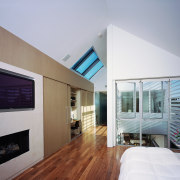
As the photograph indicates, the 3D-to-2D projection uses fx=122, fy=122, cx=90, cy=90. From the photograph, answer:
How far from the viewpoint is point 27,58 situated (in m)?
2.48

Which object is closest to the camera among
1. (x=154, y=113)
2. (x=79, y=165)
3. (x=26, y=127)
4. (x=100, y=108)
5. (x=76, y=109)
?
(x=26, y=127)

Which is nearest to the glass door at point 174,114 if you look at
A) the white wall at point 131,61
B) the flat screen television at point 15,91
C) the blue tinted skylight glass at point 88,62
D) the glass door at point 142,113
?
the glass door at point 142,113

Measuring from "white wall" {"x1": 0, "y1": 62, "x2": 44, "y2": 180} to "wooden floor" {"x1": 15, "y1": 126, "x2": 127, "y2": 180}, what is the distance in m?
0.19

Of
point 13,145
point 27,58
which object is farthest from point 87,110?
point 27,58

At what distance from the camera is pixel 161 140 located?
3.64 metres

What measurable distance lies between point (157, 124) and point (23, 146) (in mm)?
3492

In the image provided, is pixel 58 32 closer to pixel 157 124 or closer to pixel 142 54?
pixel 142 54

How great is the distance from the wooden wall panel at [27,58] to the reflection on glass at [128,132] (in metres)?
2.29

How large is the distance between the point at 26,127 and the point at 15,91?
2.51 ft

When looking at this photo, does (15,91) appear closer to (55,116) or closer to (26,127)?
(26,127)

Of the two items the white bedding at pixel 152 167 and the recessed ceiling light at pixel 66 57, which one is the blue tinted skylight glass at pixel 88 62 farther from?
the white bedding at pixel 152 167

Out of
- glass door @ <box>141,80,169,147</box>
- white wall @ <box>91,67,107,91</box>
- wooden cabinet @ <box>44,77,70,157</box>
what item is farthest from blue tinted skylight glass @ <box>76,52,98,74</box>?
→ glass door @ <box>141,80,169,147</box>

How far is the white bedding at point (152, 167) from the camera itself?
122 cm

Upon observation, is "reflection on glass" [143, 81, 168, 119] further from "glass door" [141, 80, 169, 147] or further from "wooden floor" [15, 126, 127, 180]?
"wooden floor" [15, 126, 127, 180]
